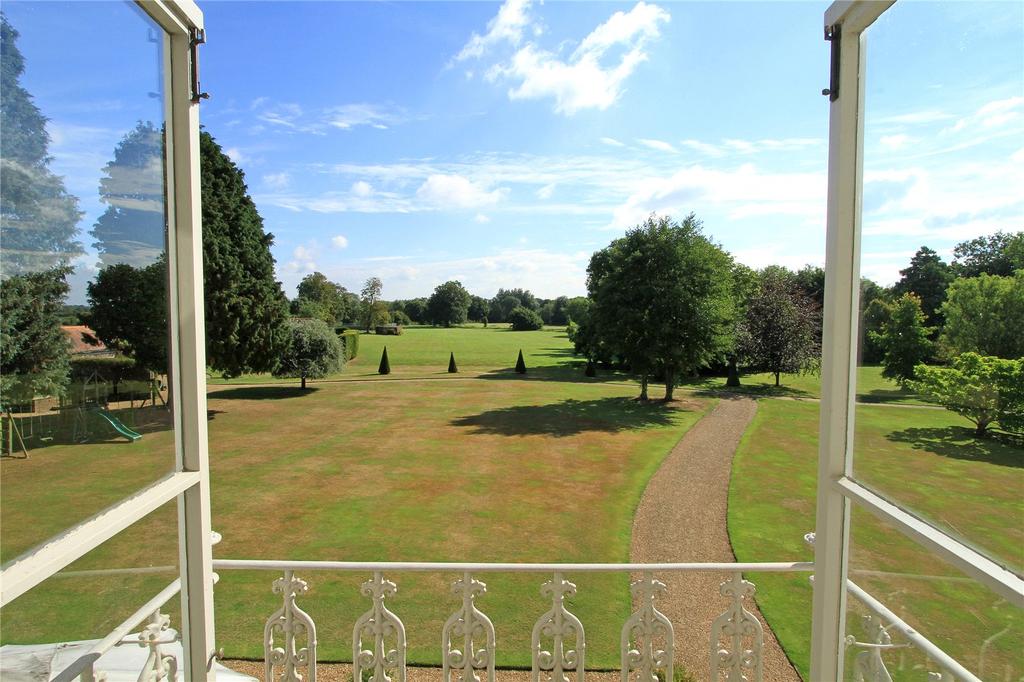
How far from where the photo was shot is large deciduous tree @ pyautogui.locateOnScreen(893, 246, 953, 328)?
1606mm

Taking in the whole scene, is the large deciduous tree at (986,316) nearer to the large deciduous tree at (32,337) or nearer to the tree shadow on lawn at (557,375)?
the large deciduous tree at (32,337)

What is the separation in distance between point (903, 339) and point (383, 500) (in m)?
11.1

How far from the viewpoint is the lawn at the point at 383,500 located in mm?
1512

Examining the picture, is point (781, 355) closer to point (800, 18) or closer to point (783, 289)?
point (783, 289)

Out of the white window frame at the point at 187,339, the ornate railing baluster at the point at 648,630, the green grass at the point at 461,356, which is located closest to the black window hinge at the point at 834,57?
the ornate railing baluster at the point at 648,630

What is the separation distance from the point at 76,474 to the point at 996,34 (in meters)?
2.69

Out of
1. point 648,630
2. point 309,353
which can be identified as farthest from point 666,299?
point 648,630

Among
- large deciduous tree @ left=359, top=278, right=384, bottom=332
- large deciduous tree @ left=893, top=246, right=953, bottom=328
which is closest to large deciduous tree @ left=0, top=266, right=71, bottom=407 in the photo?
large deciduous tree @ left=893, top=246, right=953, bottom=328

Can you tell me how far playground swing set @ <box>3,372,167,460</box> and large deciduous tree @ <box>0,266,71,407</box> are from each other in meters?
0.05

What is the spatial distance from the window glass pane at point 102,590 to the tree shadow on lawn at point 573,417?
15.9m

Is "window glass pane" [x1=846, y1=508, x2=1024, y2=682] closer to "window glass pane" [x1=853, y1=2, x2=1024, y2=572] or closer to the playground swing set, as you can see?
"window glass pane" [x1=853, y1=2, x2=1024, y2=572]

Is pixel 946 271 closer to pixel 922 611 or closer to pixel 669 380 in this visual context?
pixel 922 611

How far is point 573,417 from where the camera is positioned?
2020cm

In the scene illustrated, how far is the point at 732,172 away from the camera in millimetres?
25125
